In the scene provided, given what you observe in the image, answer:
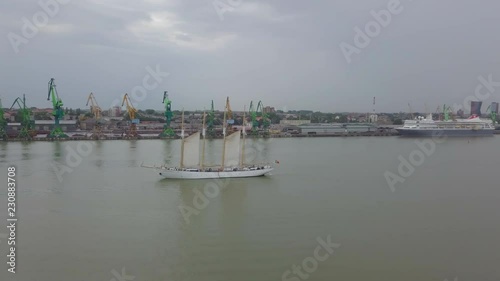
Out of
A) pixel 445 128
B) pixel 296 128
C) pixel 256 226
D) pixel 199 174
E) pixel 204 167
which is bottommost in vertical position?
pixel 256 226

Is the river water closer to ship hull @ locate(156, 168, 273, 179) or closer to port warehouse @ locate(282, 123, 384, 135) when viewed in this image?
ship hull @ locate(156, 168, 273, 179)

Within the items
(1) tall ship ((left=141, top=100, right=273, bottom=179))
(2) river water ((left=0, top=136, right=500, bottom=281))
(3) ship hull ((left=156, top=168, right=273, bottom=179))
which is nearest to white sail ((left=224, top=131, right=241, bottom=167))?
(1) tall ship ((left=141, top=100, right=273, bottom=179))

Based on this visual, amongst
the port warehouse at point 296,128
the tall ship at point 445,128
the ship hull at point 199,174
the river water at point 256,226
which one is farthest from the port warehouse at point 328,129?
the ship hull at point 199,174

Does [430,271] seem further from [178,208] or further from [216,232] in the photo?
[178,208]

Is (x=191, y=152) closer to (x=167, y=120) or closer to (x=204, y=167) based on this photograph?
(x=204, y=167)

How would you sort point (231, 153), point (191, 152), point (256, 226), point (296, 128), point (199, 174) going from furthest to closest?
point (296, 128), point (231, 153), point (191, 152), point (199, 174), point (256, 226)

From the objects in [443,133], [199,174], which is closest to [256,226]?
[199,174]

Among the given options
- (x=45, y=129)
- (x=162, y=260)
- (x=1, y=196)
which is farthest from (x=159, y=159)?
(x=45, y=129)
